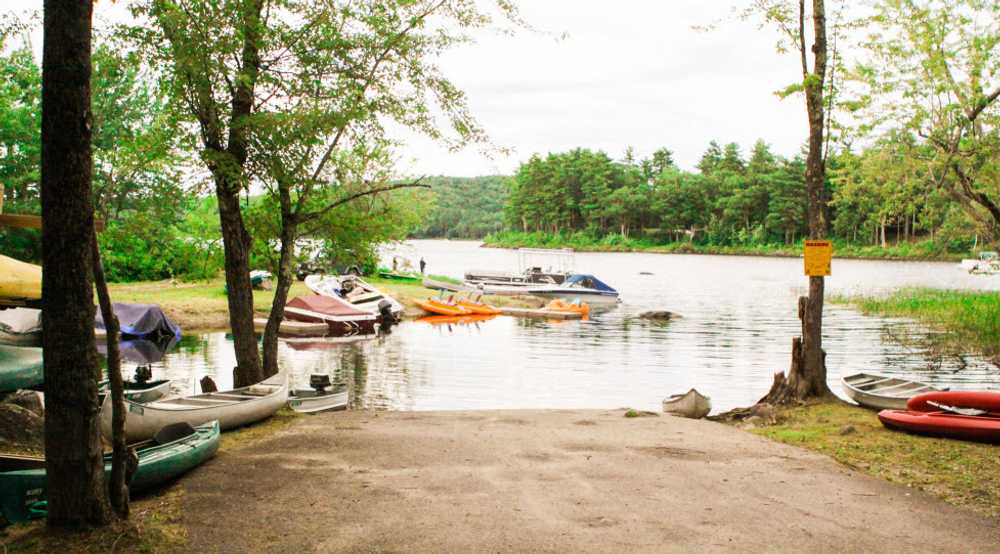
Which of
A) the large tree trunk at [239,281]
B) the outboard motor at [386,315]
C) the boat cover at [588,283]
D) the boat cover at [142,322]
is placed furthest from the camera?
the boat cover at [588,283]

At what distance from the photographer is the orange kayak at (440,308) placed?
40594mm

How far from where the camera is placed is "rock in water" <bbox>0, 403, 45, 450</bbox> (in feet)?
28.5

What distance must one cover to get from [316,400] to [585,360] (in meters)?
12.5

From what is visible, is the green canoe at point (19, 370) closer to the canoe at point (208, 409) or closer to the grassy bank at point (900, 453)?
the canoe at point (208, 409)

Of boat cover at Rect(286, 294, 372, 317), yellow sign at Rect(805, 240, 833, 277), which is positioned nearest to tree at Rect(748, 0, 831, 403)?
yellow sign at Rect(805, 240, 833, 277)

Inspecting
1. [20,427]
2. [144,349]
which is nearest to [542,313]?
[144,349]

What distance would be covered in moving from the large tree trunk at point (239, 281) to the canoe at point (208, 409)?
0.63m

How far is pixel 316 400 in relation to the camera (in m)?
15.2

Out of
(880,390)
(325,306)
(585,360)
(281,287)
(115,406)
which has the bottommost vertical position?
(585,360)

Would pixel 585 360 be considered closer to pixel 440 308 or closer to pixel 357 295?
pixel 357 295

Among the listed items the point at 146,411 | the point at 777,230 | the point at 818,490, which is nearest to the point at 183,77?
the point at 146,411

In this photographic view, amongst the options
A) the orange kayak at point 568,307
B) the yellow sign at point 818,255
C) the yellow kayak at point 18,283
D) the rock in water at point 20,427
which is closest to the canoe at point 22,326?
the yellow kayak at point 18,283

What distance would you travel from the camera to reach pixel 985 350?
2416 cm

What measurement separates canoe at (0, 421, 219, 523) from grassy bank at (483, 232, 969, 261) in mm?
104552
